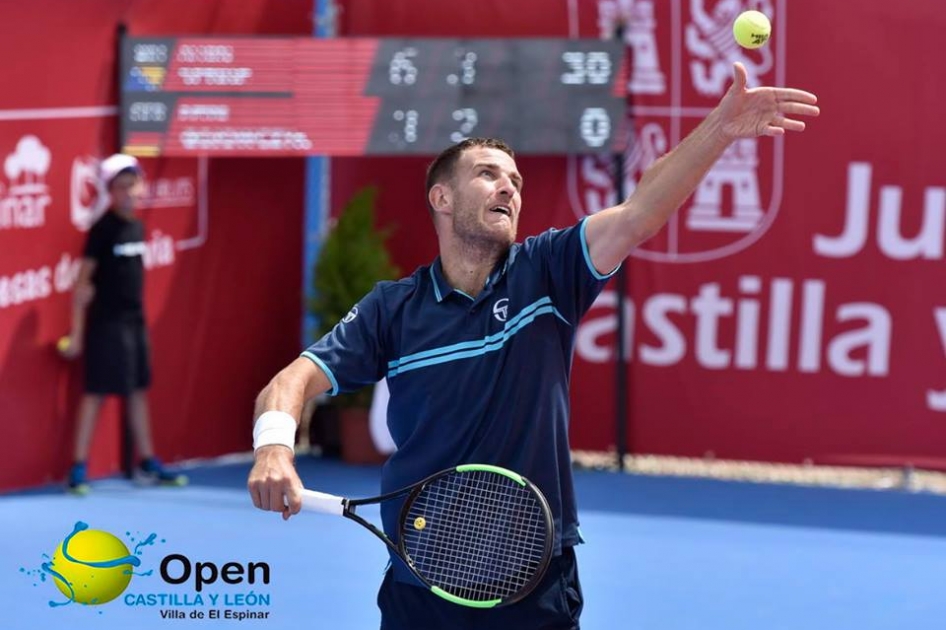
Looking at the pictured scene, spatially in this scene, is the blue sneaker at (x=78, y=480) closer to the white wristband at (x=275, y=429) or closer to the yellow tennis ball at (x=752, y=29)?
the white wristband at (x=275, y=429)

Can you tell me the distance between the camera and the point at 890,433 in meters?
9.36

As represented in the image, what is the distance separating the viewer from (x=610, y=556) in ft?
25.7

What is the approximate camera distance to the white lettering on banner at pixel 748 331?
931cm

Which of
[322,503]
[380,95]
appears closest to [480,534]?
[322,503]

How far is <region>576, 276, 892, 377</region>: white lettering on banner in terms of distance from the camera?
9312 millimetres

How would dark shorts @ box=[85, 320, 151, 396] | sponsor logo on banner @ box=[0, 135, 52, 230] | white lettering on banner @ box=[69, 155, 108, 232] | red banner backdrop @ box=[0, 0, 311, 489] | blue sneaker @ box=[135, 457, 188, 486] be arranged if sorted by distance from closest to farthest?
sponsor logo on banner @ box=[0, 135, 52, 230]
red banner backdrop @ box=[0, 0, 311, 489]
dark shorts @ box=[85, 320, 151, 396]
white lettering on banner @ box=[69, 155, 108, 232]
blue sneaker @ box=[135, 457, 188, 486]

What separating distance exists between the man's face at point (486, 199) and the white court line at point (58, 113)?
499cm

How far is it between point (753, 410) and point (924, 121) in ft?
6.35

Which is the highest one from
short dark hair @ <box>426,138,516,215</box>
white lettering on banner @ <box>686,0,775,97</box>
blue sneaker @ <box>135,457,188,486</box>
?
white lettering on banner @ <box>686,0,775,97</box>

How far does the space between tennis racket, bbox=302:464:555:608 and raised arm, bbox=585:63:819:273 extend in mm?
698

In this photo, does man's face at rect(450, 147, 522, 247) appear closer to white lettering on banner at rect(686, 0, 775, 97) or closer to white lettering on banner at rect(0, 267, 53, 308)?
white lettering on banner at rect(0, 267, 53, 308)

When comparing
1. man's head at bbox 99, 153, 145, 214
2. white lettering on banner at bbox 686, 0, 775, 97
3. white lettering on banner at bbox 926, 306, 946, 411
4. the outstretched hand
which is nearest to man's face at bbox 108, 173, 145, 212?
man's head at bbox 99, 153, 145, 214

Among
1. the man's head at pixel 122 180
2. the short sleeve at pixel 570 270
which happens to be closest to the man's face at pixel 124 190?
the man's head at pixel 122 180

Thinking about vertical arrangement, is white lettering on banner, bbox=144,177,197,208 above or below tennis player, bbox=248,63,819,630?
above
